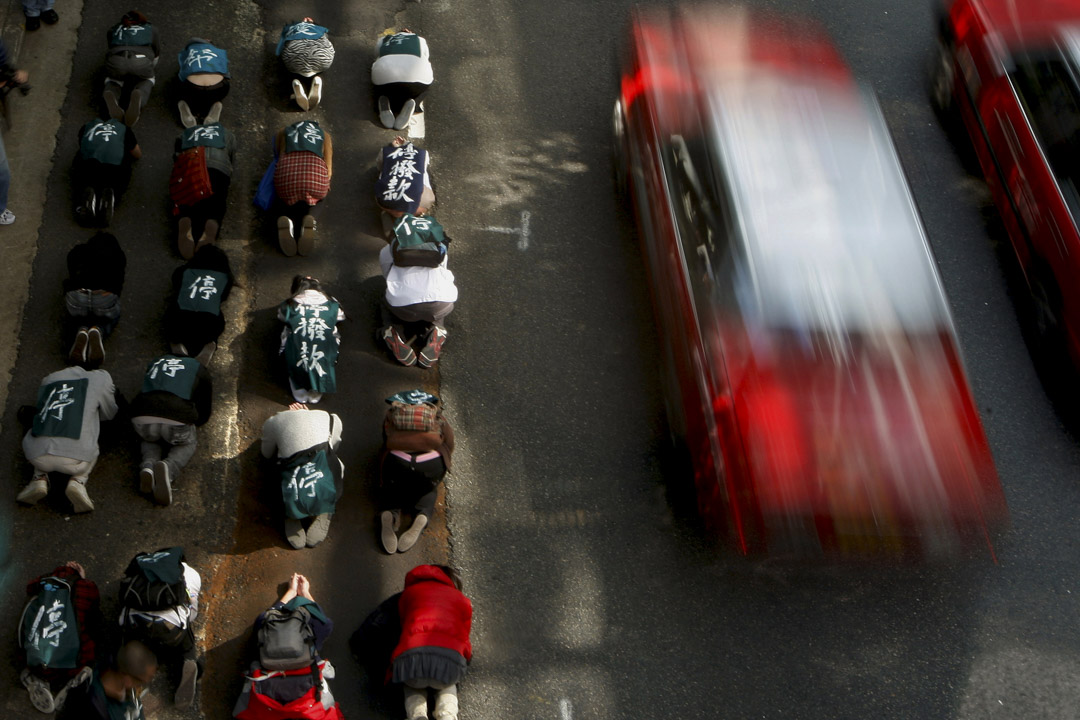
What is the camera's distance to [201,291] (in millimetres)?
6242

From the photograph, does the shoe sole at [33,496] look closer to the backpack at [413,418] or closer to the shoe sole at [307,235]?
the backpack at [413,418]

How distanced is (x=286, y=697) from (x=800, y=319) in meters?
3.40

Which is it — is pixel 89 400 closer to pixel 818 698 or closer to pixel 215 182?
pixel 215 182

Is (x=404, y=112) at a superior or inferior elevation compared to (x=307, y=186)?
superior

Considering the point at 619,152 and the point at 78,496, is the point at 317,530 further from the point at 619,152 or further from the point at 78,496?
the point at 619,152

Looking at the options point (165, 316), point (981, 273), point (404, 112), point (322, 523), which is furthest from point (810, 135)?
point (165, 316)

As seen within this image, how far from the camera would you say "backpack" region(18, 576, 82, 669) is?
4.96 m

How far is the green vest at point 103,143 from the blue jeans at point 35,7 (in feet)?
6.05

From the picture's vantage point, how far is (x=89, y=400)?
5.73 m

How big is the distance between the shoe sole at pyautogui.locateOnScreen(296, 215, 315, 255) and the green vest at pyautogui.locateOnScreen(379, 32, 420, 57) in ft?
5.42

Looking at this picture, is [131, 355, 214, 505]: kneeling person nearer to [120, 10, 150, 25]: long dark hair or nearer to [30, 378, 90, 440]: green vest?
[30, 378, 90, 440]: green vest

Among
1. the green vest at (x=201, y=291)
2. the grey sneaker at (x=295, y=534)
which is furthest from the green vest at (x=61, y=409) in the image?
the grey sneaker at (x=295, y=534)

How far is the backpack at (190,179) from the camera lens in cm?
671

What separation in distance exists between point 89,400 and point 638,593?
343cm
